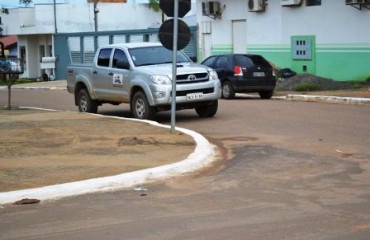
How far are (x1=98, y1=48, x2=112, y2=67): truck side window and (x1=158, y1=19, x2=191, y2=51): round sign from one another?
4.41 metres

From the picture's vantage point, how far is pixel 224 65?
21.8 metres

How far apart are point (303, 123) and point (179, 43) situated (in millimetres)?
3701

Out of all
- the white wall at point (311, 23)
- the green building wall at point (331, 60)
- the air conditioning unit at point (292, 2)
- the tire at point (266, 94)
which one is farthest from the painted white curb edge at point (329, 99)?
the air conditioning unit at point (292, 2)

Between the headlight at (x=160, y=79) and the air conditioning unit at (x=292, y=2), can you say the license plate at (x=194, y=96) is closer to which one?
the headlight at (x=160, y=79)

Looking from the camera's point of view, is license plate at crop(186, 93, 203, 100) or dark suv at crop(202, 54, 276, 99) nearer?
license plate at crop(186, 93, 203, 100)

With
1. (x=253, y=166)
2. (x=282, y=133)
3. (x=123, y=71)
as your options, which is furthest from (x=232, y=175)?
(x=123, y=71)

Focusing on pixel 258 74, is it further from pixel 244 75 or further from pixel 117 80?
pixel 117 80

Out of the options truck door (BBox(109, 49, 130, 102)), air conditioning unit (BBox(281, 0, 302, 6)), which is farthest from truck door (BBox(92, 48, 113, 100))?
air conditioning unit (BBox(281, 0, 302, 6))

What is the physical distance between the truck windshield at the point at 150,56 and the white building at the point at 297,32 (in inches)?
461

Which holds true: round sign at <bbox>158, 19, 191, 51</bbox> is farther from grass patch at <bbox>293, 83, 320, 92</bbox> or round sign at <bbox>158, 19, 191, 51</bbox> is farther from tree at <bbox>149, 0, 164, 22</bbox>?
tree at <bbox>149, 0, 164, 22</bbox>

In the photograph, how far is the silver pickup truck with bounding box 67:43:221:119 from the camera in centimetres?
1438

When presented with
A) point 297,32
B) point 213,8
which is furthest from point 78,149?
point 213,8

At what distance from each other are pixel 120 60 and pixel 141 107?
1.43 m

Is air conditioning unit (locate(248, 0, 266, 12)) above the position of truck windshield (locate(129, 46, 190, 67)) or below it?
above
